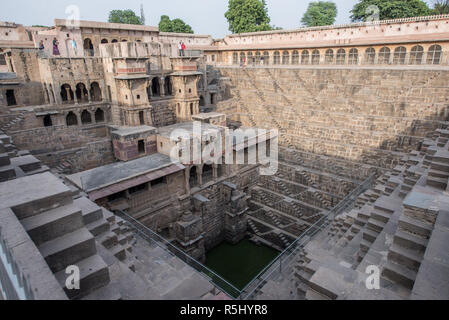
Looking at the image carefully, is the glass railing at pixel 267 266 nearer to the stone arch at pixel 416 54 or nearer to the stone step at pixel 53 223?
the stone step at pixel 53 223

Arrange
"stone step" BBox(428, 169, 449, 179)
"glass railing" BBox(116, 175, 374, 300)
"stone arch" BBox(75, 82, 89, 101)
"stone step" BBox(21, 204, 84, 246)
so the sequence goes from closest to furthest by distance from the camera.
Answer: "stone step" BBox(21, 204, 84, 246)
"stone step" BBox(428, 169, 449, 179)
"glass railing" BBox(116, 175, 374, 300)
"stone arch" BBox(75, 82, 89, 101)

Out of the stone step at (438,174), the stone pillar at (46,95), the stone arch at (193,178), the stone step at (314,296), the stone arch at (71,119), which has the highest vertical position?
the stone pillar at (46,95)

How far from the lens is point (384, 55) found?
822 inches

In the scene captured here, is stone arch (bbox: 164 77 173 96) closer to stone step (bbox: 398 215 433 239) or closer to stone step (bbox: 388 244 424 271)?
stone step (bbox: 398 215 433 239)

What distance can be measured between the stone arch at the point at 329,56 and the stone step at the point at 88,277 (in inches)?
947

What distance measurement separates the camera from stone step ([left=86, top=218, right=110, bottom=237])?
269 inches

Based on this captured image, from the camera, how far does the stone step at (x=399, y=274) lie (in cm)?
493

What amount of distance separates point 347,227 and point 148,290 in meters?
7.33

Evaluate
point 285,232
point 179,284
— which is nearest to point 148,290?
point 179,284

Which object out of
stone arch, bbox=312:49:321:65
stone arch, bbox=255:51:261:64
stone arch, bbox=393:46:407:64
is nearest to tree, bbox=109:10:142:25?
stone arch, bbox=255:51:261:64

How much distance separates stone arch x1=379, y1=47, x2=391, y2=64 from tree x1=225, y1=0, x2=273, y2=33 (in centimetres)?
2160

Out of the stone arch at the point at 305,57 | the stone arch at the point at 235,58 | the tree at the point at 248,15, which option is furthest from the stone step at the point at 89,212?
the tree at the point at 248,15

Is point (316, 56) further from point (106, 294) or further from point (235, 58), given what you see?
point (106, 294)

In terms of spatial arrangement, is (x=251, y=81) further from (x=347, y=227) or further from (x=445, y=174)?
(x=445, y=174)
